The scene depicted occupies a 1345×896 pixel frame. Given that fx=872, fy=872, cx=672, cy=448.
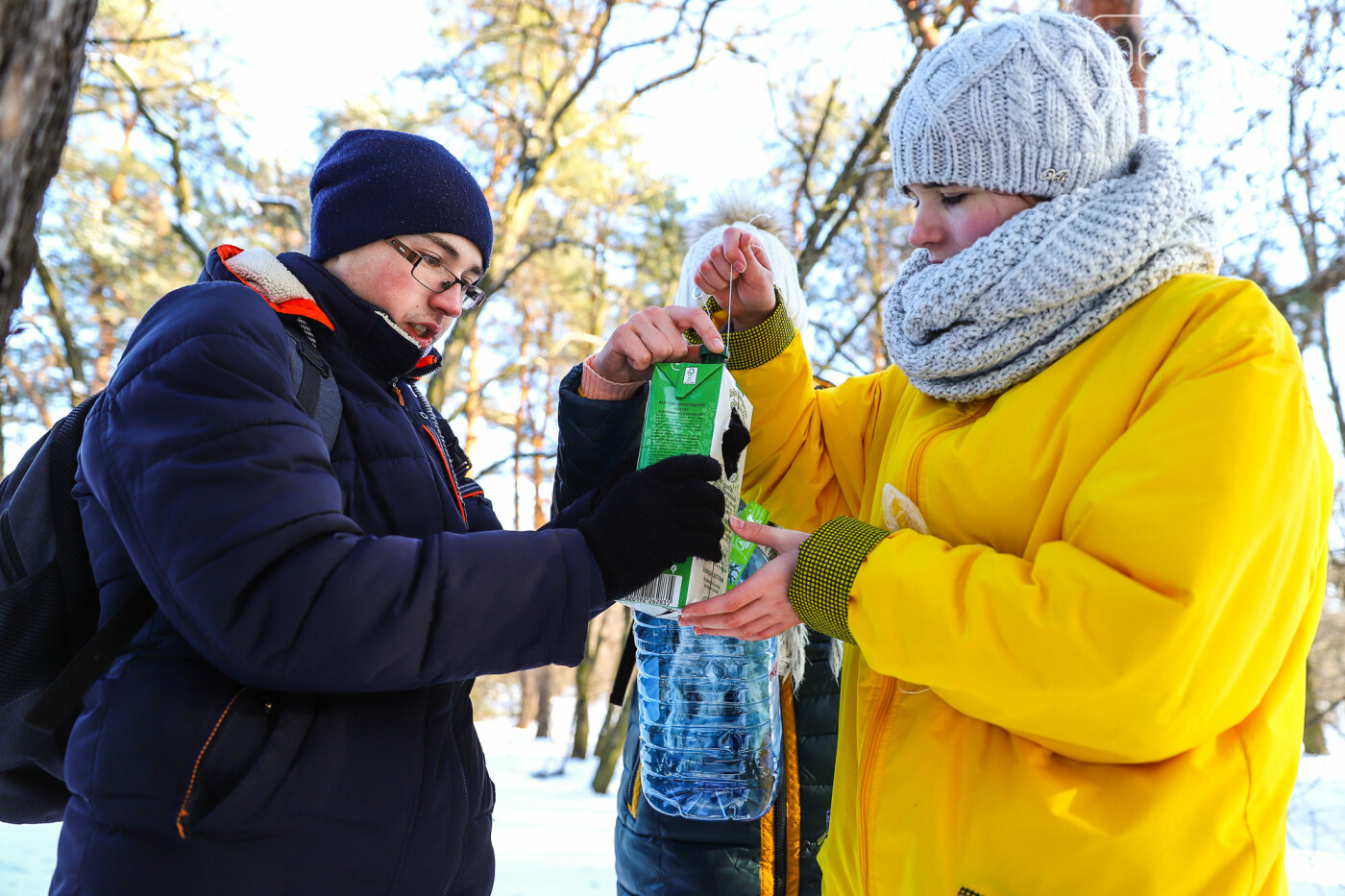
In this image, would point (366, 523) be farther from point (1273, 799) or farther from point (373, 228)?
point (1273, 799)

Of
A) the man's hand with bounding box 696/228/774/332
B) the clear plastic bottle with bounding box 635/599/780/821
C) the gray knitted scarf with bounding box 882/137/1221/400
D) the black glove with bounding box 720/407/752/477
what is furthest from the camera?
the clear plastic bottle with bounding box 635/599/780/821

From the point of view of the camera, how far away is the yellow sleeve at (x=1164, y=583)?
3.53 ft

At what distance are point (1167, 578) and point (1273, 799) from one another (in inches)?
16.2

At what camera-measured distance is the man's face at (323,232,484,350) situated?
1.76m

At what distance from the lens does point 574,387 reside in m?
1.99

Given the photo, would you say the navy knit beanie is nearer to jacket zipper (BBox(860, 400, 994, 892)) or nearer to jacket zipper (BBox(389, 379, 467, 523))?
jacket zipper (BBox(389, 379, 467, 523))

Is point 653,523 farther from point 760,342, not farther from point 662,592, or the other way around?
point 760,342

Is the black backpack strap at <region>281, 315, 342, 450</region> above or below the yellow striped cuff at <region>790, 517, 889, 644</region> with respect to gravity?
above

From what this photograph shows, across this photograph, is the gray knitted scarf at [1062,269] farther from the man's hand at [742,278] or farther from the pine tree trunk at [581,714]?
the pine tree trunk at [581,714]

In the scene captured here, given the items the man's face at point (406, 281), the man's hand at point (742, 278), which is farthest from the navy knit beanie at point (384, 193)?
the man's hand at point (742, 278)

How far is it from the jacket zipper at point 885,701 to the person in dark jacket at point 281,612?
0.34m

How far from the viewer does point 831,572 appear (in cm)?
137

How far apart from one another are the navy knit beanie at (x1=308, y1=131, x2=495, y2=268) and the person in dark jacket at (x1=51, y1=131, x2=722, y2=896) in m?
0.26

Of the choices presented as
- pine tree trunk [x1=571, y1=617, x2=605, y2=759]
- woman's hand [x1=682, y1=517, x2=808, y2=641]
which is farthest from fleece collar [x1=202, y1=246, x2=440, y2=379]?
pine tree trunk [x1=571, y1=617, x2=605, y2=759]
